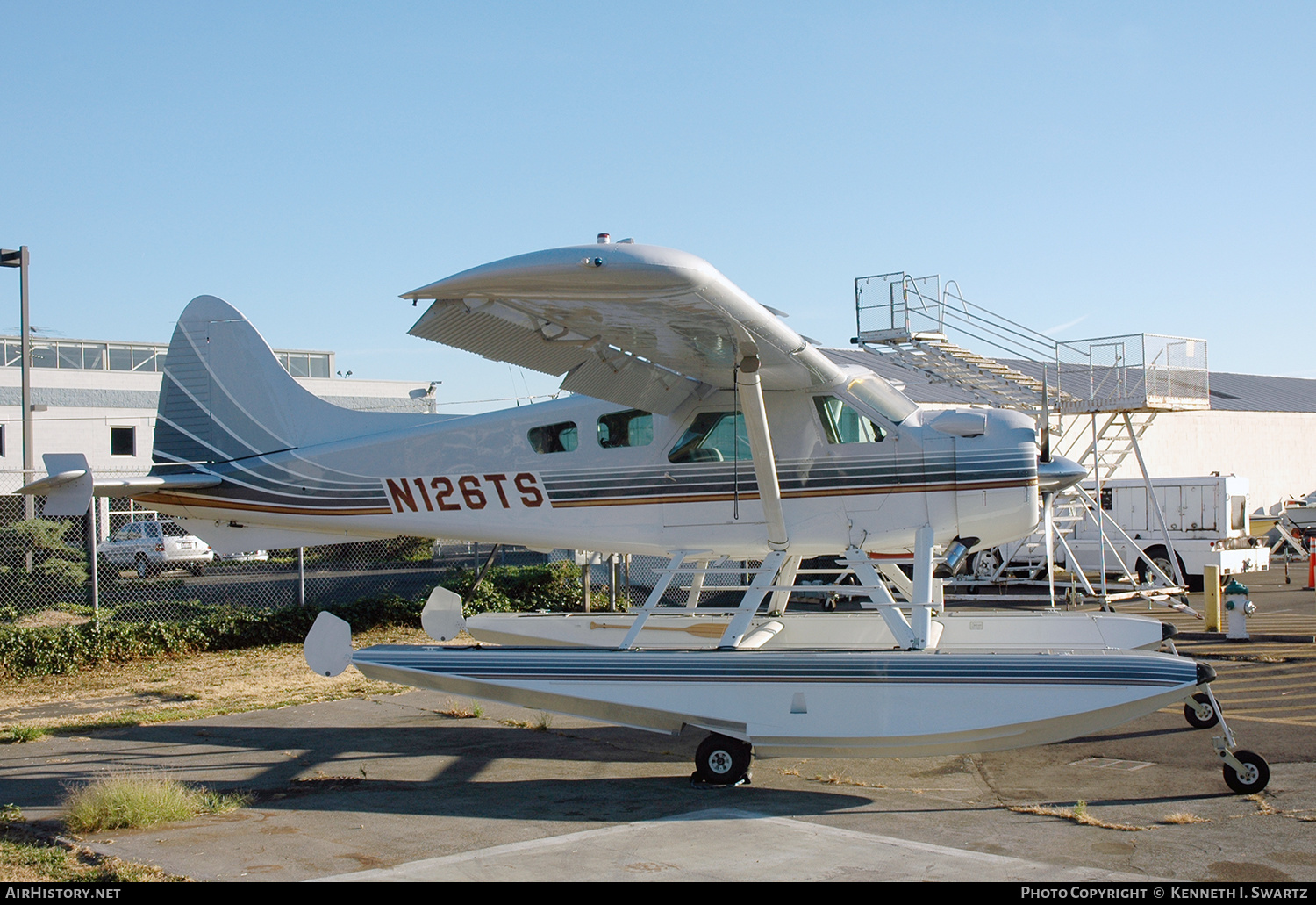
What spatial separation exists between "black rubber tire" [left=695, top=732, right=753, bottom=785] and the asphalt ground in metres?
0.12

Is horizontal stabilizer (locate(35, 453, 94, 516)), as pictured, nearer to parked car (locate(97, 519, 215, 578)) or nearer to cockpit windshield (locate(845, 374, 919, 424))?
cockpit windshield (locate(845, 374, 919, 424))

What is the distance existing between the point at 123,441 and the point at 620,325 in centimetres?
3643

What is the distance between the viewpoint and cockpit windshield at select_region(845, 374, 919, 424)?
8.16m

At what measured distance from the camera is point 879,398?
8.21m

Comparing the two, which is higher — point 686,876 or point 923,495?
point 923,495

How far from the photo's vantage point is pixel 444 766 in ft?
25.8

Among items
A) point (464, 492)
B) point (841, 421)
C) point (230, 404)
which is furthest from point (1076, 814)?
point (230, 404)

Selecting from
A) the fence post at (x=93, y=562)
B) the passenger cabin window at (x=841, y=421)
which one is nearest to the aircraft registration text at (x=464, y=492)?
the passenger cabin window at (x=841, y=421)

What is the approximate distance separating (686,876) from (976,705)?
8.73 feet

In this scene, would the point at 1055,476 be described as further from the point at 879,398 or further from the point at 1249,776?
the point at 1249,776

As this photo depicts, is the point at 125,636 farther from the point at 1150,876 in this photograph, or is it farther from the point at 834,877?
the point at 1150,876
